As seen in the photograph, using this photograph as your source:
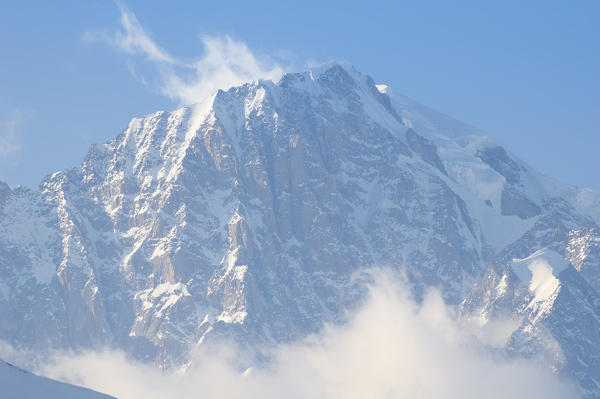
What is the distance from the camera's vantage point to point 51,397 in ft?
611

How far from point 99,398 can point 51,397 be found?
6096 mm

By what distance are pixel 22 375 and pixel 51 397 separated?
4232 mm

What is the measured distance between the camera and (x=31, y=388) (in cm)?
18588

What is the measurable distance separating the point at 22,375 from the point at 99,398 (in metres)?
8.95

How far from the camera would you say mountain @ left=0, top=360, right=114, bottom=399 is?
183000 mm

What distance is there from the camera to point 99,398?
190 metres

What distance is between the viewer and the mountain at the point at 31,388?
183 m

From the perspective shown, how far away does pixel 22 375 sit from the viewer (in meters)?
188
